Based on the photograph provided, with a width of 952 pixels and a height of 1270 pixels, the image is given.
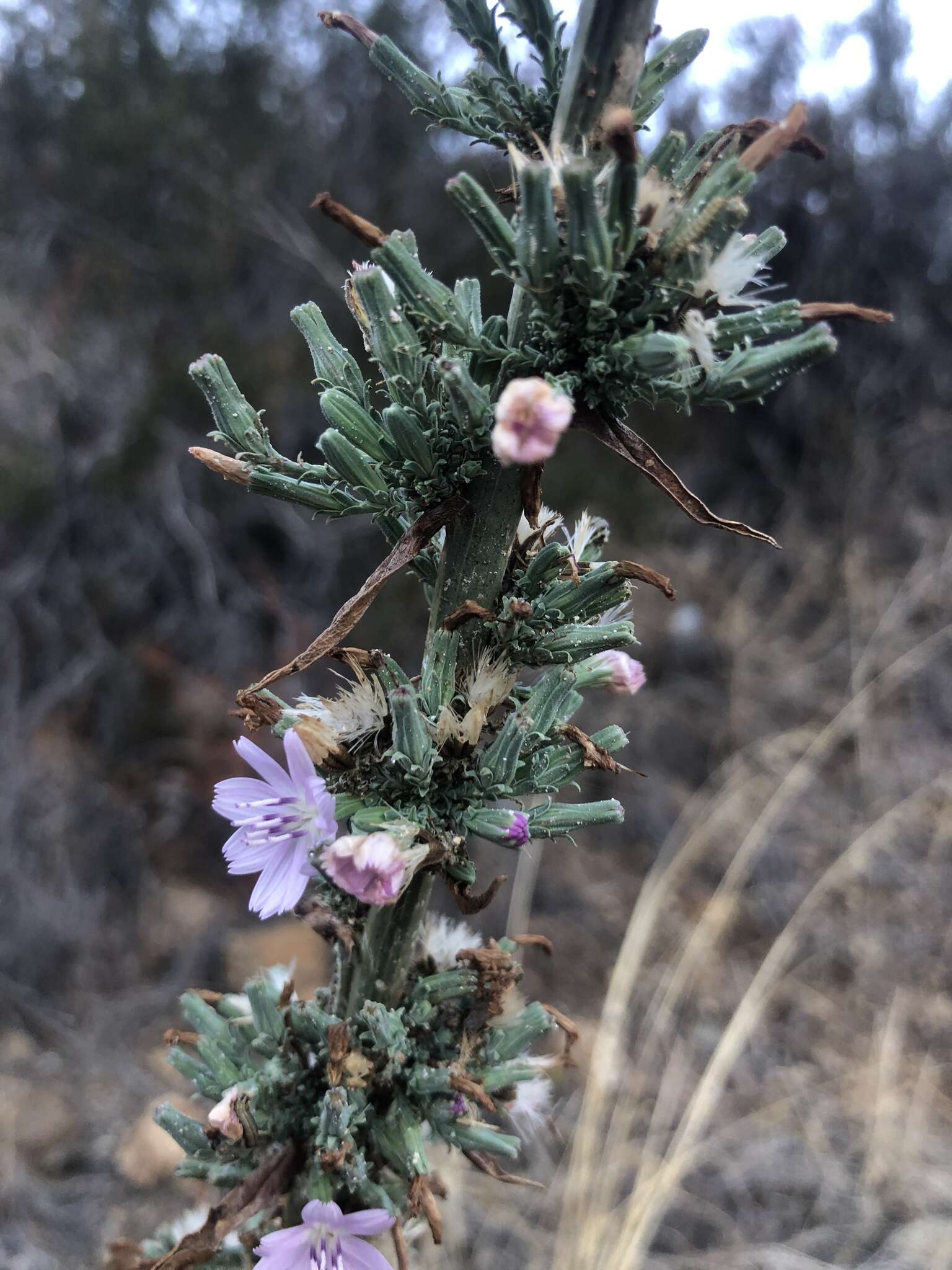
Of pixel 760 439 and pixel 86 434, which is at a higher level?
pixel 760 439

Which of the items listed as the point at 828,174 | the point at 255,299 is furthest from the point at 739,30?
the point at 255,299

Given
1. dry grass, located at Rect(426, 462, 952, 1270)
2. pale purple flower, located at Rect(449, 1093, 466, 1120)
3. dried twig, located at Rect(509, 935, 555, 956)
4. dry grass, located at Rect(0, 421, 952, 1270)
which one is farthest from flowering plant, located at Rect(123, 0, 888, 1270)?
dry grass, located at Rect(426, 462, 952, 1270)

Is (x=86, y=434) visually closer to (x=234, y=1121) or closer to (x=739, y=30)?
(x=234, y=1121)

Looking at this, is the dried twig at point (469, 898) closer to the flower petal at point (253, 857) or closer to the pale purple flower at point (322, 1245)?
the flower petal at point (253, 857)

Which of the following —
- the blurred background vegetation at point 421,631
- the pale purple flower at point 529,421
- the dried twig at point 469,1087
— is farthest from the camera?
the blurred background vegetation at point 421,631

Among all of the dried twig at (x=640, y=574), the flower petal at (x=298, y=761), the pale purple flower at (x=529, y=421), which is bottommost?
the flower petal at (x=298, y=761)

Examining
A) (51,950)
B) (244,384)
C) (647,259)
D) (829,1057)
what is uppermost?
(244,384)

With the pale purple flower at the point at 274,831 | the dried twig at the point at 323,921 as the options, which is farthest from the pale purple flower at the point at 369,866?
the dried twig at the point at 323,921
